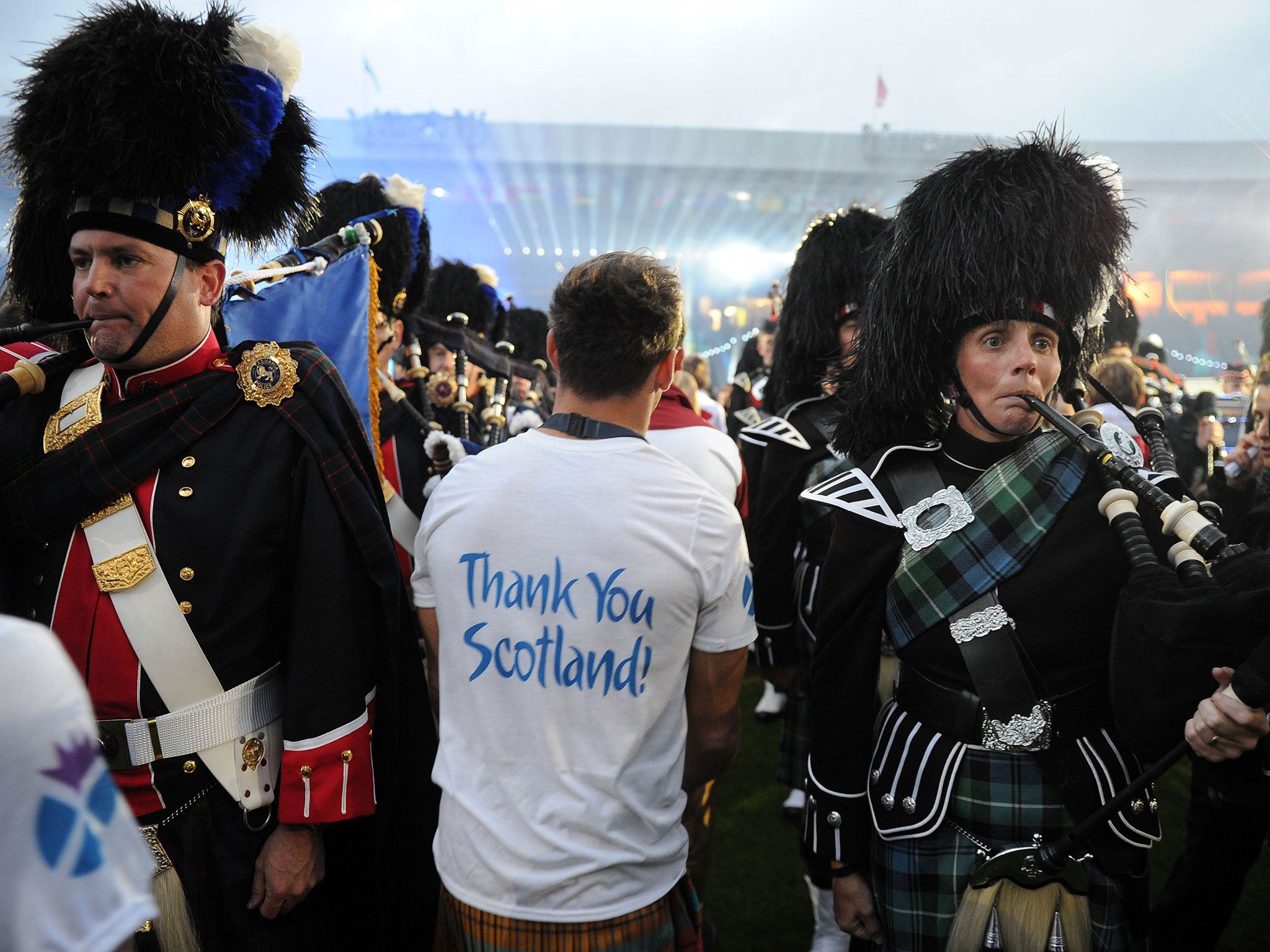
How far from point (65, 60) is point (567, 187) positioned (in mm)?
27870

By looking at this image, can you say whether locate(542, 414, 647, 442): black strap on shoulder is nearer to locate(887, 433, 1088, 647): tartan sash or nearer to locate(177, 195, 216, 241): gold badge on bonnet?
locate(887, 433, 1088, 647): tartan sash

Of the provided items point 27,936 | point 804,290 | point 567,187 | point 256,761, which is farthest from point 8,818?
point 567,187

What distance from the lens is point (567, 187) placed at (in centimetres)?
2847

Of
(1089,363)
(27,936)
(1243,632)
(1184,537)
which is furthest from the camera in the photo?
(1089,363)

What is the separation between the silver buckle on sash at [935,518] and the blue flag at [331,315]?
66.5 inches

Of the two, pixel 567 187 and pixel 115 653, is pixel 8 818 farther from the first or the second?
pixel 567 187

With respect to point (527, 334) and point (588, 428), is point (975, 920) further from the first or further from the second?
point (527, 334)

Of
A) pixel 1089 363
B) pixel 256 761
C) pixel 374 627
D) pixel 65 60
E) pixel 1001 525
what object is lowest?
pixel 256 761

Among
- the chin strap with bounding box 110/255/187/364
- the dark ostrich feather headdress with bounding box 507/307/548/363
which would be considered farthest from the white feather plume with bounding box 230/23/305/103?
the dark ostrich feather headdress with bounding box 507/307/548/363

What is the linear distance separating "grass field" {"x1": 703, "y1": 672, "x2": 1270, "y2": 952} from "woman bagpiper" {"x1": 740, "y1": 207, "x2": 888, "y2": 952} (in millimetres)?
200

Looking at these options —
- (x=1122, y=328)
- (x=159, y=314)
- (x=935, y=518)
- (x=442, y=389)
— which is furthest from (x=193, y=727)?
(x=1122, y=328)

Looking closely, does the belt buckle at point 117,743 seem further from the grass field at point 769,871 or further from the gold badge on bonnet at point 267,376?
the grass field at point 769,871

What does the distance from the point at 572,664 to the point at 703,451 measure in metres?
1.60

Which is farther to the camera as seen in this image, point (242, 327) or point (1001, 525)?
point (242, 327)
